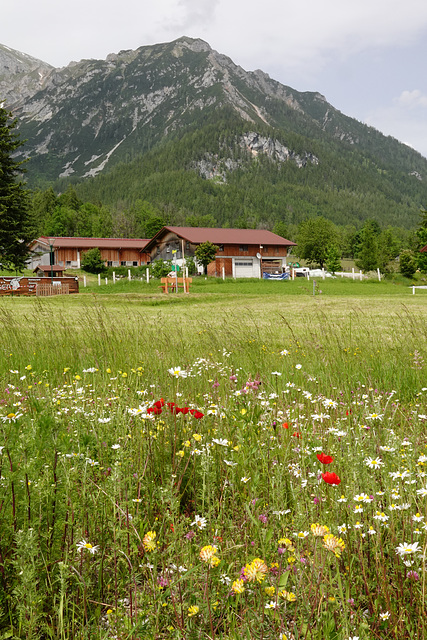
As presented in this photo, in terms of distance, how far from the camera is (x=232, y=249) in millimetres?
58500

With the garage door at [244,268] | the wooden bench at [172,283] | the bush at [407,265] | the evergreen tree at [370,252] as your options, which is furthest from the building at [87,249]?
the bush at [407,265]

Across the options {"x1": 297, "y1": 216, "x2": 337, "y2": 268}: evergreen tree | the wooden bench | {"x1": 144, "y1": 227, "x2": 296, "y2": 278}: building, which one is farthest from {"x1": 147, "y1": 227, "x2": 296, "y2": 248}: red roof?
the wooden bench

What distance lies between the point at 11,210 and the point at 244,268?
107 feet

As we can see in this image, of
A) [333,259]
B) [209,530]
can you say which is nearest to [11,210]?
[209,530]

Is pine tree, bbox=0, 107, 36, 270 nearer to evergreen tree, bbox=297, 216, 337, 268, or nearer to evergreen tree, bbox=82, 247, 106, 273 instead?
evergreen tree, bbox=82, 247, 106, 273

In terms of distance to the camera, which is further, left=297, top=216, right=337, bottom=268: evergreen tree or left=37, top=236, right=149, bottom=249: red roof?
left=297, top=216, right=337, bottom=268: evergreen tree

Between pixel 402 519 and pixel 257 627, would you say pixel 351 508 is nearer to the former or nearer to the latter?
pixel 402 519

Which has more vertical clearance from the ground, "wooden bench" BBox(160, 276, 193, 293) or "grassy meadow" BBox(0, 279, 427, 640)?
"wooden bench" BBox(160, 276, 193, 293)

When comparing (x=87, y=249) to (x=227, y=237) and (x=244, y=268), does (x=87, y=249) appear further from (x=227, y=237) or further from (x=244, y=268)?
(x=244, y=268)

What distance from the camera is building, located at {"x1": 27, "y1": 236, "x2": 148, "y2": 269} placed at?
242 ft

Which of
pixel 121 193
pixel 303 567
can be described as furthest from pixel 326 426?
pixel 121 193

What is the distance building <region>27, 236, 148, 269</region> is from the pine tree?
3725 centimetres

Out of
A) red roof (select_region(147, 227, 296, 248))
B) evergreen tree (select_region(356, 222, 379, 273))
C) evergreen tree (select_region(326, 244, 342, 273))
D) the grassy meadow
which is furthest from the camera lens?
evergreen tree (select_region(326, 244, 342, 273))

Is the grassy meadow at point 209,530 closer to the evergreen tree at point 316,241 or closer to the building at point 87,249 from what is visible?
the building at point 87,249
